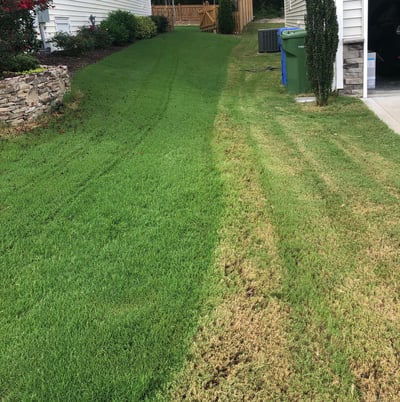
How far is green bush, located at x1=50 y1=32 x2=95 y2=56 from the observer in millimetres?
12734

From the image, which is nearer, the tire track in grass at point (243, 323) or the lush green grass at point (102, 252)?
the tire track in grass at point (243, 323)

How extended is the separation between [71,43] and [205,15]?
14.6 m

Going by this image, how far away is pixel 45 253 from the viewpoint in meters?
3.42

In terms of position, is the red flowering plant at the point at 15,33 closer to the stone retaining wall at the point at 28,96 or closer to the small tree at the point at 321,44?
the stone retaining wall at the point at 28,96

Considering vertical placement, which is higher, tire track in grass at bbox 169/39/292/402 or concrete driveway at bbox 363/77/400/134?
concrete driveway at bbox 363/77/400/134

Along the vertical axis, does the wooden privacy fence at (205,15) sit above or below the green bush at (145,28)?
above

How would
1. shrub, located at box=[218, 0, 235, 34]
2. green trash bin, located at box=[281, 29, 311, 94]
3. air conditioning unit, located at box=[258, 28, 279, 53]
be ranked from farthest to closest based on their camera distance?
shrub, located at box=[218, 0, 235, 34], air conditioning unit, located at box=[258, 28, 279, 53], green trash bin, located at box=[281, 29, 311, 94]

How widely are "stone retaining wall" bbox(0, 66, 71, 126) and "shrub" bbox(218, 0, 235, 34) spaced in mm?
18129

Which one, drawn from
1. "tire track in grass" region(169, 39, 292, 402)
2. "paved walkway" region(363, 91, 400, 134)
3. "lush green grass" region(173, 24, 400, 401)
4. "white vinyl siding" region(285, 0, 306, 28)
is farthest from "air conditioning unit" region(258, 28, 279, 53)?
"tire track in grass" region(169, 39, 292, 402)

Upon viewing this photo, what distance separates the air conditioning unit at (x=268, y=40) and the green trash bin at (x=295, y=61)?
8.06 metres

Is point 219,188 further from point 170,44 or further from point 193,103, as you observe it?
point 170,44

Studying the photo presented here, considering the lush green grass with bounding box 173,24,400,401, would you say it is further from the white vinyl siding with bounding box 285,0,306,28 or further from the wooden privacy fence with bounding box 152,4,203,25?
the wooden privacy fence with bounding box 152,4,203,25

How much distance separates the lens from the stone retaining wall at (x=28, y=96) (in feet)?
21.9

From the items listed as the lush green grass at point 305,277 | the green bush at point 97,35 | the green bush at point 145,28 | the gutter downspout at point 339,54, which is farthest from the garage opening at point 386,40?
the green bush at point 145,28
